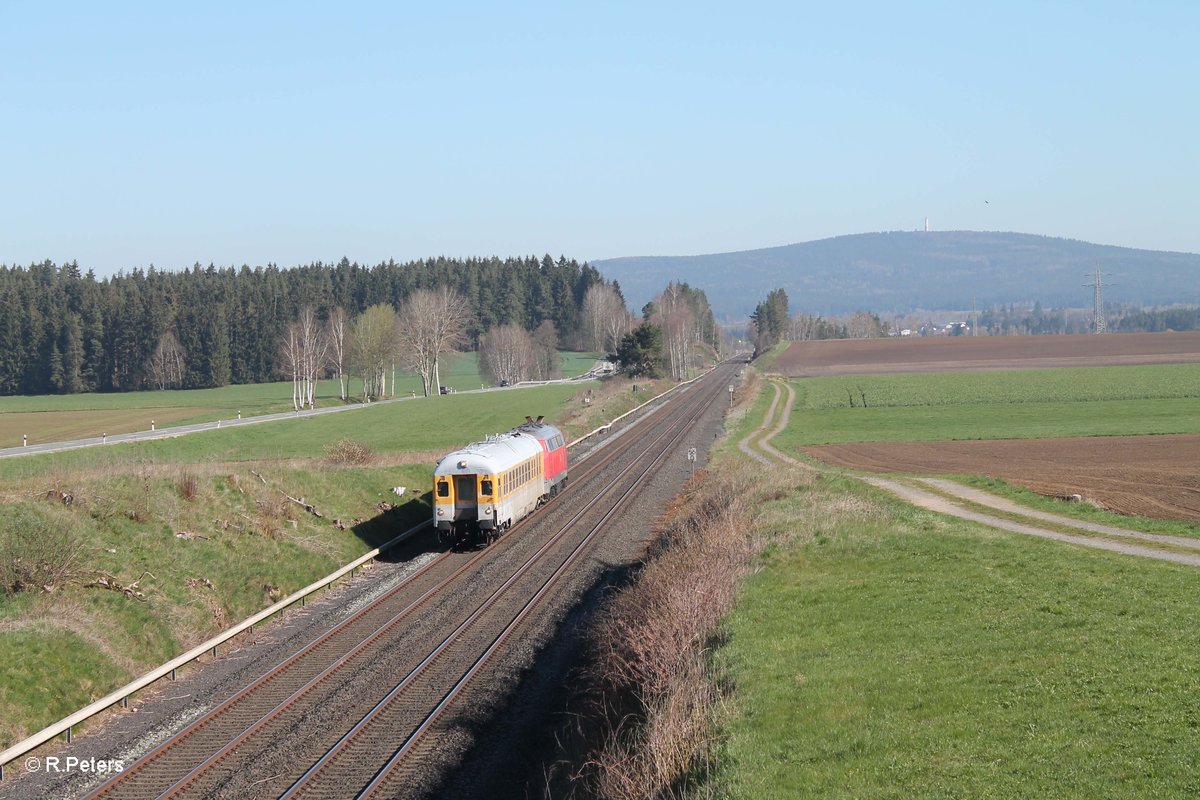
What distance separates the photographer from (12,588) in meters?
19.9

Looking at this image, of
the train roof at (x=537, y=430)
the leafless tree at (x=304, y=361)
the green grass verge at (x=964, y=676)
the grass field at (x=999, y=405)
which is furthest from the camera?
the leafless tree at (x=304, y=361)

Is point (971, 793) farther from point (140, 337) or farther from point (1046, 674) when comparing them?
point (140, 337)

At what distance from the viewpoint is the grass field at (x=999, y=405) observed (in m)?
62.0

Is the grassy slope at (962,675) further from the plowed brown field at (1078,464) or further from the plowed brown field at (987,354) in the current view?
the plowed brown field at (987,354)

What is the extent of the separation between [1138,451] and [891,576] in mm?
33841

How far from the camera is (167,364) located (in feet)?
427

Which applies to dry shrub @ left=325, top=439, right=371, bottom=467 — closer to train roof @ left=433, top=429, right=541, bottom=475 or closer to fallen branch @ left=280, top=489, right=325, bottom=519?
train roof @ left=433, top=429, right=541, bottom=475

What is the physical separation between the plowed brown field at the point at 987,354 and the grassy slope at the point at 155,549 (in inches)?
3733

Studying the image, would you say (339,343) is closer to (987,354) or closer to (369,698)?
(987,354)

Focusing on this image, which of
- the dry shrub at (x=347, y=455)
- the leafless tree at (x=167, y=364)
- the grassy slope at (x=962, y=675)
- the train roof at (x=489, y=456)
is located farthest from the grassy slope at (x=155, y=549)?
the leafless tree at (x=167, y=364)

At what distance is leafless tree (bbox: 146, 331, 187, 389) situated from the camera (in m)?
129

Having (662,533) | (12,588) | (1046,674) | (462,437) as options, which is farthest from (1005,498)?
(462,437)

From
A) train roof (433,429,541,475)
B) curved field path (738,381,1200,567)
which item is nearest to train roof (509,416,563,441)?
train roof (433,429,541,475)

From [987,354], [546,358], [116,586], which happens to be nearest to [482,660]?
[116,586]
